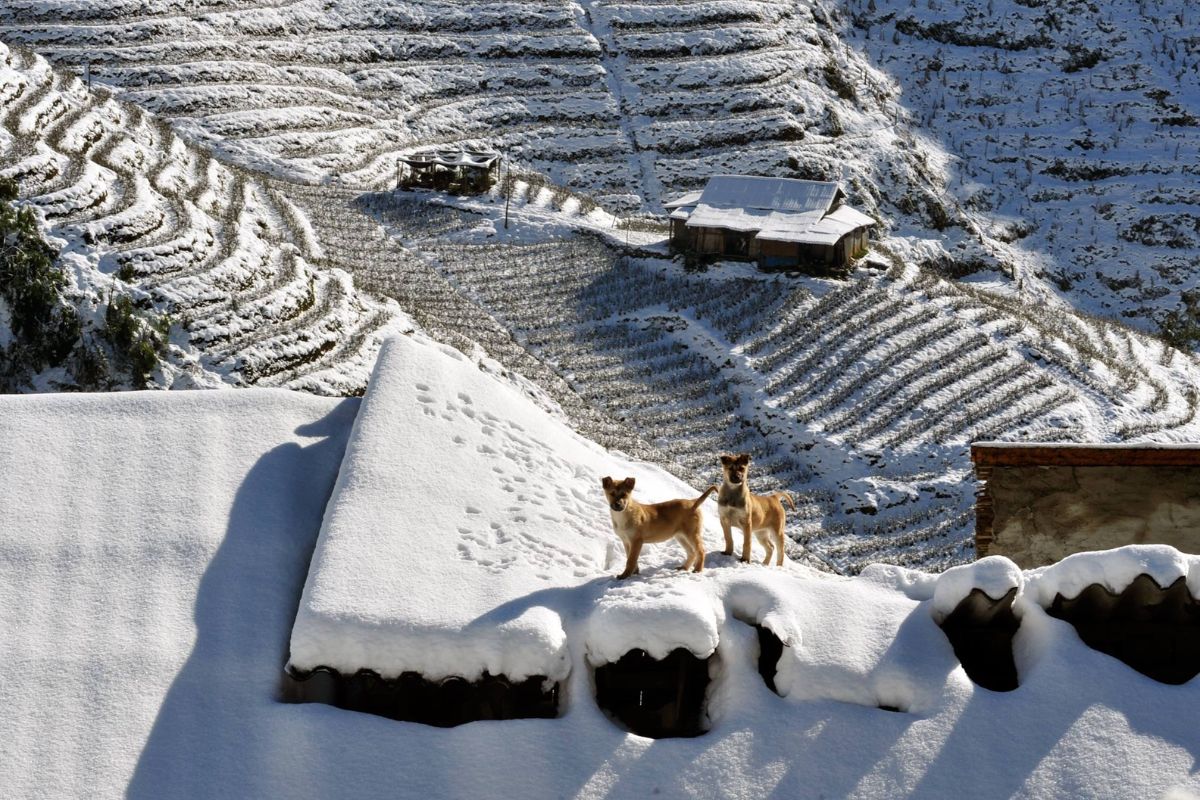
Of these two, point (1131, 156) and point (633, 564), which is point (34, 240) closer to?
point (633, 564)

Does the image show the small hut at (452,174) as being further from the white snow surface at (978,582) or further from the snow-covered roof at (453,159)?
the white snow surface at (978,582)

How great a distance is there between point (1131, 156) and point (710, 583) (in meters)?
73.2

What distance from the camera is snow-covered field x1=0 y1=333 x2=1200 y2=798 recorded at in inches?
419

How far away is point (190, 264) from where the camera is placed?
115ft

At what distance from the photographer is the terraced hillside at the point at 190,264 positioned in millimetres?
32188

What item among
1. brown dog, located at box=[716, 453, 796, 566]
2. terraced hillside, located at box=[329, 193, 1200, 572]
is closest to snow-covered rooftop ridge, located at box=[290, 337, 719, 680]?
brown dog, located at box=[716, 453, 796, 566]

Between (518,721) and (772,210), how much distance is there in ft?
138

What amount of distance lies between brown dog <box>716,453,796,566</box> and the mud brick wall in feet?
11.1

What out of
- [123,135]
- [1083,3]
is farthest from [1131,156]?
[123,135]

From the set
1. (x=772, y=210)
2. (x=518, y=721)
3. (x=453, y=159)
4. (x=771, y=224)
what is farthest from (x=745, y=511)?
(x=453, y=159)

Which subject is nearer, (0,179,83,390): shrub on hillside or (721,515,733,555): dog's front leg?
(721,515,733,555): dog's front leg

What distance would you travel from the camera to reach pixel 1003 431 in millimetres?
36844

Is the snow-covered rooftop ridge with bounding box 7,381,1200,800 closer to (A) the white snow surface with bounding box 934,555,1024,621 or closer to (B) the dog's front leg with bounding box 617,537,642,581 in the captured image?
(B) the dog's front leg with bounding box 617,537,642,581

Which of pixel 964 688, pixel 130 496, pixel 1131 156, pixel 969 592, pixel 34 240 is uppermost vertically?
pixel 34 240
